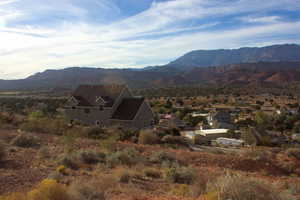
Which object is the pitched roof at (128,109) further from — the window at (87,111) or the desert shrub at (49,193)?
the desert shrub at (49,193)

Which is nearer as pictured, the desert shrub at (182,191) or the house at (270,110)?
the desert shrub at (182,191)

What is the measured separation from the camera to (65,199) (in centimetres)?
707

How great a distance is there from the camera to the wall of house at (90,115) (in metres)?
33.1

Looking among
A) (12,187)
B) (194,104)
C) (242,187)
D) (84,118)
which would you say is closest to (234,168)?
(242,187)

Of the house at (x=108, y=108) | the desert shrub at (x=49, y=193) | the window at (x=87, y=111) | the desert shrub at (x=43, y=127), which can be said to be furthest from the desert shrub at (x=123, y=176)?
the window at (x=87, y=111)

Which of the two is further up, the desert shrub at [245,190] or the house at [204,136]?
the desert shrub at [245,190]

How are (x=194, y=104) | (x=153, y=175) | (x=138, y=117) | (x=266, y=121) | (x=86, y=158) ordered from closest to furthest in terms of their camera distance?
(x=153, y=175) < (x=86, y=158) < (x=138, y=117) < (x=266, y=121) < (x=194, y=104)

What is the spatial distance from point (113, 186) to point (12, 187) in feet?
10.0

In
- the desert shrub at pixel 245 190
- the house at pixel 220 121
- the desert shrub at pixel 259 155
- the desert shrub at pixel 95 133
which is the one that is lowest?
the house at pixel 220 121

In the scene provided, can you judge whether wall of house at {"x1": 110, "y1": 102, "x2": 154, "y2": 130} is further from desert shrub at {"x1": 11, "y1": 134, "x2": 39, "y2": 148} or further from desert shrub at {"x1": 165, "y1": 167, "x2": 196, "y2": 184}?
desert shrub at {"x1": 165, "y1": 167, "x2": 196, "y2": 184}

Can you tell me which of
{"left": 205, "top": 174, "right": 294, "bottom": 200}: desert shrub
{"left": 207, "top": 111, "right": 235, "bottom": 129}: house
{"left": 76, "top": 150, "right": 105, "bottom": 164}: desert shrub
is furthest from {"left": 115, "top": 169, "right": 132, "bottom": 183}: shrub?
{"left": 207, "top": 111, "right": 235, "bottom": 129}: house

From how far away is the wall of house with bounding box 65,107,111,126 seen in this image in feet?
109

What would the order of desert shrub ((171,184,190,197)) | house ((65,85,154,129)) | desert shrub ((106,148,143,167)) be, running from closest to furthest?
desert shrub ((171,184,190,197)) < desert shrub ((106,148,143,167)) < house ((65,85,154,129))

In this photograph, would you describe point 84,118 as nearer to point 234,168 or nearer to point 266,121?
point 234,168
